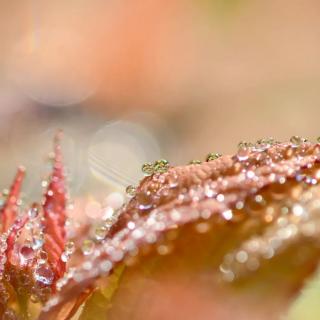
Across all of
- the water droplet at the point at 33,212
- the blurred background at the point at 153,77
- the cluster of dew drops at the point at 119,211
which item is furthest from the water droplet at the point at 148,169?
the blurred background at the point at 153,77

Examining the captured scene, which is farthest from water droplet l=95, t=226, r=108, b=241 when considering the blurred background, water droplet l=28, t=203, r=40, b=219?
the blurred background

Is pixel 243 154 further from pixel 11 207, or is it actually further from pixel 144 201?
pixel 11 207

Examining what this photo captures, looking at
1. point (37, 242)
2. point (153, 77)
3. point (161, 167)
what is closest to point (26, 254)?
point (37, 242)

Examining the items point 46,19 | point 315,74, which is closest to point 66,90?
point 46,19

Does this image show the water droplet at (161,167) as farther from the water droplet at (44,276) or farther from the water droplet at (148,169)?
the water droplet at (44,276)

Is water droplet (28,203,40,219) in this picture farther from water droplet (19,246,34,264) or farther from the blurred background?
the blurred background
